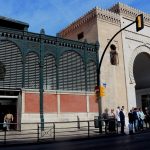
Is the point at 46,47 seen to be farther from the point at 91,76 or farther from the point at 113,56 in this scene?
the point at 113,56

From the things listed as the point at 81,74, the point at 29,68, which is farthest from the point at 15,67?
the point at 81,74

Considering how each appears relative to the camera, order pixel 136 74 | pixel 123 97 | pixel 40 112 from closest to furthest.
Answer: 1. pixel 40 112
2. pixel 123 97
3. pixel 136 74

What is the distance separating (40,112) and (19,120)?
166cm

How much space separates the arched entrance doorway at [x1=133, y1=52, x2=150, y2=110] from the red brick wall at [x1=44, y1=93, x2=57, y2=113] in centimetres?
1217

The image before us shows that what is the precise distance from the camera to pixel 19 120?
21.3m

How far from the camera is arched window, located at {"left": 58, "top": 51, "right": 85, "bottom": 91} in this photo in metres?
24.2

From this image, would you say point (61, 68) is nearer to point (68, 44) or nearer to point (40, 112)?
point (68, 44)

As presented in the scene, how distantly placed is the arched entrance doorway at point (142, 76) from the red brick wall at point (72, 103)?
9.95 meters

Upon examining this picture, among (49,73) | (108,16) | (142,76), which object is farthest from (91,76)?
(142,76)

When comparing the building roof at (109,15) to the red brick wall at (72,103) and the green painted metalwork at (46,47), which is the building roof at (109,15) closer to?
the green painted metalwork at (46,47)

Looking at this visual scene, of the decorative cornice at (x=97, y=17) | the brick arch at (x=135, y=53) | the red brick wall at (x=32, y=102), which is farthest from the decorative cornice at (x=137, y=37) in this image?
the red brick wall at (x=32, y=102)

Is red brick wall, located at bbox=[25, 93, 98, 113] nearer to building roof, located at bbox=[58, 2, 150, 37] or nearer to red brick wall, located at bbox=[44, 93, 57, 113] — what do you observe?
red brick wall, located at bbox=[44, 93, 57, 113]

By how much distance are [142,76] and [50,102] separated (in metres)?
14.1

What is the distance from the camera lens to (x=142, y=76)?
110 ft
